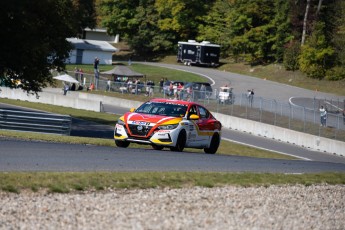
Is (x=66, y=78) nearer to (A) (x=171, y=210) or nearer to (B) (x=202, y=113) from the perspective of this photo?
(B) (x=202, y=113)

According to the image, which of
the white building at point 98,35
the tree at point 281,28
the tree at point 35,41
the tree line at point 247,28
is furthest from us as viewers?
the white building at point 98,35

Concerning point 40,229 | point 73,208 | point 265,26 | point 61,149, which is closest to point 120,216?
point 73,208

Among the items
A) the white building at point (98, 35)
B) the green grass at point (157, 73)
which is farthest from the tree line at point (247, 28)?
the green grass at point (157, 73)

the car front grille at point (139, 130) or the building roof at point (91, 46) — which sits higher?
the car front grille at point (139, 130)

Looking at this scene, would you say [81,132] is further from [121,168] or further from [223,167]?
[121,168]

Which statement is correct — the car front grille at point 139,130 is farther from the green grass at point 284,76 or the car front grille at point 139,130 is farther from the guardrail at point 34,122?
the green grass at point 284,76

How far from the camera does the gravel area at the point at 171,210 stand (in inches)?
420

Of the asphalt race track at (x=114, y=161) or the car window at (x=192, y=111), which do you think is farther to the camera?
the car window at (x=192, y=111)

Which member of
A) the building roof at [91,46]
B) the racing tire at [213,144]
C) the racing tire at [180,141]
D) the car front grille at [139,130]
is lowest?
the building roof at [91,46]

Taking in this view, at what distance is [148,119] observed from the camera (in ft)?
72.3

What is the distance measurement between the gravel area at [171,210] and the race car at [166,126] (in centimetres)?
655

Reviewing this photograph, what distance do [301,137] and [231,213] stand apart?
1210 inches

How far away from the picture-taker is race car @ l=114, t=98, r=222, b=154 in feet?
72.0

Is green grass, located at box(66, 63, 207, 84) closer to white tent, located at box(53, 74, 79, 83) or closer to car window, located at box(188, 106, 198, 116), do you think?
white tent, located at box(53, 74, 79, 83)
